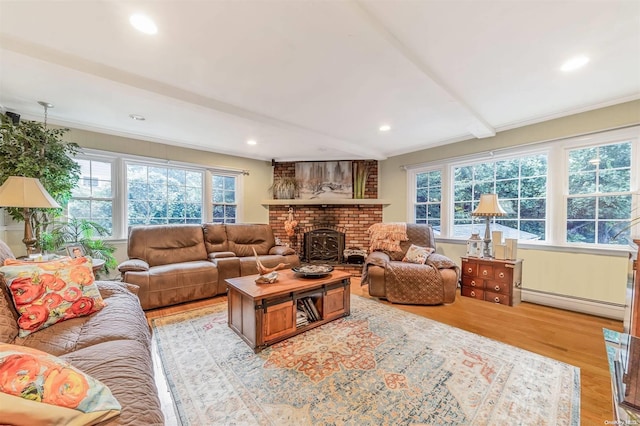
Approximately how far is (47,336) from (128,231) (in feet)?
8.57

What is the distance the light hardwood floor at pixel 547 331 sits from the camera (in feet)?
5.03

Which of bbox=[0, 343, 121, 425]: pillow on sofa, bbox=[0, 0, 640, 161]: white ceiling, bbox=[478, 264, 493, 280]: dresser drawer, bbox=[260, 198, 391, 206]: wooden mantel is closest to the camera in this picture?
bbox=[0, 343, 121, 425]: pillow on sofa

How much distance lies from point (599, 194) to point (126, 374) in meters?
4.37

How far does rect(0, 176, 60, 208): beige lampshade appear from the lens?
203cm

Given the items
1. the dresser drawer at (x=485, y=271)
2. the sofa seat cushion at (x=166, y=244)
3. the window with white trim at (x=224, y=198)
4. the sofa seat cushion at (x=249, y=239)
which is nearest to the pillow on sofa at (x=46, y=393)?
the sofa seat cushion at (x=166, y=244)

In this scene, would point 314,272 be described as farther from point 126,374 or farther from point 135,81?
point 135,81

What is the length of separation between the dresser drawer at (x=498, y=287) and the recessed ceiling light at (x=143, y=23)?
4.12m

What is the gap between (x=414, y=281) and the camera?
3.02m

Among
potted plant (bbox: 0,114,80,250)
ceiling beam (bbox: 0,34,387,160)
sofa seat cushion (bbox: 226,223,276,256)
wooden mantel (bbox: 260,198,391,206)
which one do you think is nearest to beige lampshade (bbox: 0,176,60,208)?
potted plant (bbox: 0,114,80,250)

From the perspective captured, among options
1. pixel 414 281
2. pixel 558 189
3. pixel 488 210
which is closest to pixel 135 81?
pixel 414 281

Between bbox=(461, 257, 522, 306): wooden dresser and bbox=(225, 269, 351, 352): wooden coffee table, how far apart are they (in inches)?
71.9

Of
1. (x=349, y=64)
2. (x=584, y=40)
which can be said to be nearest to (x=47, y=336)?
(x=349, y=64)

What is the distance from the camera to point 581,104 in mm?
2727

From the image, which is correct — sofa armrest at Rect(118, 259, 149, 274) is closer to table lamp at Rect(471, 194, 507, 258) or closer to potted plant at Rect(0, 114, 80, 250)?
potted plant at Rect(0, 114, 80, 250)
